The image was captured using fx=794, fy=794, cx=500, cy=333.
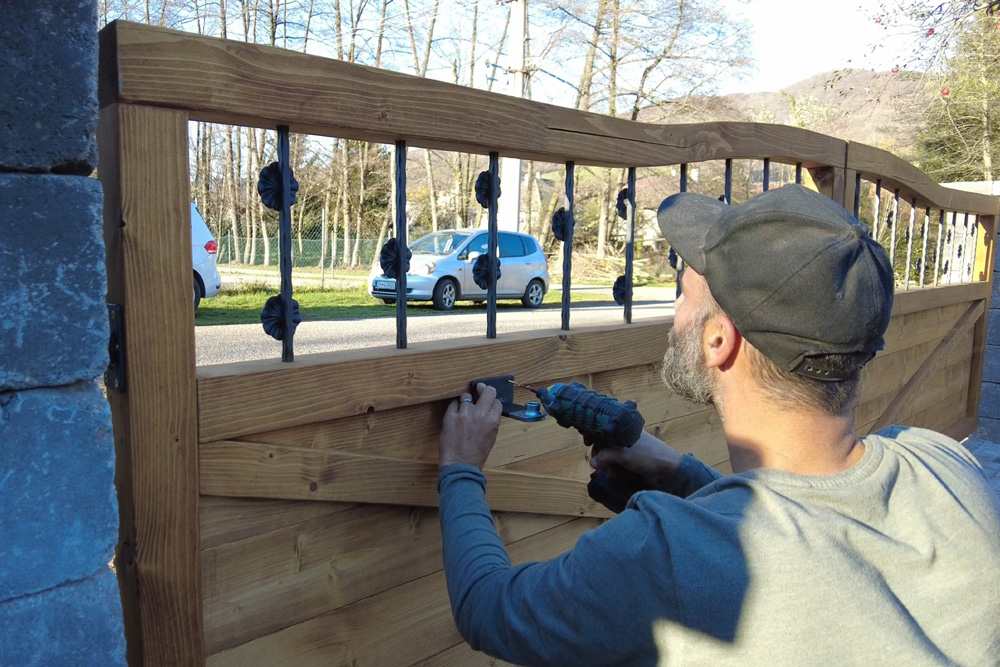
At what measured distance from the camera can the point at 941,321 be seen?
5348 millimetres

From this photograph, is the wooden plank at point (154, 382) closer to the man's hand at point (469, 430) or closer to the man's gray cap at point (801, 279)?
the man's hand at point (469, 430)

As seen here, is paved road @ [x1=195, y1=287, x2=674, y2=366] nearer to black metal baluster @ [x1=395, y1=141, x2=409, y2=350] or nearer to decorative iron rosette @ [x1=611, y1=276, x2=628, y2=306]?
decorative iron rosette @ [x1=611, y1=276, x2=628, y2=306]

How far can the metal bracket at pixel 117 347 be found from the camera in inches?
56.1

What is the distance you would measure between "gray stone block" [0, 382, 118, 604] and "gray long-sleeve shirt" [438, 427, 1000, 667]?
75 centimetres

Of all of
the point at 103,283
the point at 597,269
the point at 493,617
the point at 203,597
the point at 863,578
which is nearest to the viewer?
the point at 863,578

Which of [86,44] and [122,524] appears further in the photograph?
[122,524]

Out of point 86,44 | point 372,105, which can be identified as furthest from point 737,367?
point 86,44

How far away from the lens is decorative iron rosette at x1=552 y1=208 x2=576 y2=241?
2.42 meters

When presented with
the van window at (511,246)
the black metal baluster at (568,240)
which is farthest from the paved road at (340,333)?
the black metal baluster at (568,240)

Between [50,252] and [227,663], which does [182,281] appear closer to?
[50,252]

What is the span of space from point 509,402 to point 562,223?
2.06ft

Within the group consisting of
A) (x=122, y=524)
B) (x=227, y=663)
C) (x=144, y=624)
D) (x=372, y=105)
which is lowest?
(x=227, y=663)

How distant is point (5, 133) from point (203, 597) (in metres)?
0.94

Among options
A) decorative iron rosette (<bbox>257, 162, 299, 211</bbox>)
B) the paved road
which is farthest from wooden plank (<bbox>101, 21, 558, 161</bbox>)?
the paved road
